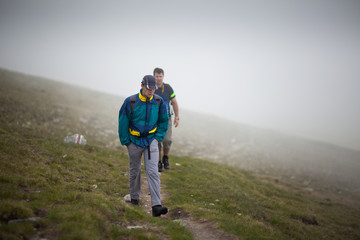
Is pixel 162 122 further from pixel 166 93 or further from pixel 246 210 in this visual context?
pixel 246 210

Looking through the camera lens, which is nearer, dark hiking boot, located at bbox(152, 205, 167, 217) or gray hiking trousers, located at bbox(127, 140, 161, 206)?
dark hiking boot, located at bbox(152, 205, 167, 217)

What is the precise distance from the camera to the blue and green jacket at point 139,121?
6391 mm

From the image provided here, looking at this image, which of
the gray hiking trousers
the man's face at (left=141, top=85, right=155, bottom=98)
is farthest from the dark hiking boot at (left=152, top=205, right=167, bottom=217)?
the man's face at (left=141, top=85, right=155, bottom=98)

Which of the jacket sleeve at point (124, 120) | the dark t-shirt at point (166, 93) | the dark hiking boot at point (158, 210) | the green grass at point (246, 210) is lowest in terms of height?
the green grass at point (246, 210)

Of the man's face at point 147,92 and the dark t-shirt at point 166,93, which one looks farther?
the dark t-shirt at point 166,93

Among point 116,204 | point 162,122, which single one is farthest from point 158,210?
point 162,122

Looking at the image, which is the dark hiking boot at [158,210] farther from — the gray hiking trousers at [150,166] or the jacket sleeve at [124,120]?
the jacket sleeve at [124,120]

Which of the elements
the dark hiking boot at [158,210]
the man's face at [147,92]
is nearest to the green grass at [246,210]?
the dark hiking boot at [158,210]

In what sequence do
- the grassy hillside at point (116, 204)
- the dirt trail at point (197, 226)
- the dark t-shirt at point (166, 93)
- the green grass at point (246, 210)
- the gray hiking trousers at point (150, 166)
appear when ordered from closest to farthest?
the grassy hillside at point (116, 204), the dirt trail at point (197, 226), the gray hiking trousers at point (150, 166), the green grass at point (246, 210), the dark t-shirt at point (166, 93)

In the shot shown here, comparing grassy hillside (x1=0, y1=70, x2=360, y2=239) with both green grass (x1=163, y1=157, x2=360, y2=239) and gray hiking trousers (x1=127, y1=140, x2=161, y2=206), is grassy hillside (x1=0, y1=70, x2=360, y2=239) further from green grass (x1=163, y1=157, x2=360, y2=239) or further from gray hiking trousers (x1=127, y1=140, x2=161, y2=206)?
gray hiking trousers (x1=127, y1=140, x2=161, y2=206)

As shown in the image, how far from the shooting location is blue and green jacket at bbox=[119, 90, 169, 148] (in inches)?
252

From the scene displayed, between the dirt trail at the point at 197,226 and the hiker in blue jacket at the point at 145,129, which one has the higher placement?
the hiker in blue jacket at the point at 145,129

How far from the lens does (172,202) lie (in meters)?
8.54

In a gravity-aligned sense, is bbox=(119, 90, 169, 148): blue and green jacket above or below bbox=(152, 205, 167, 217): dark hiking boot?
above
